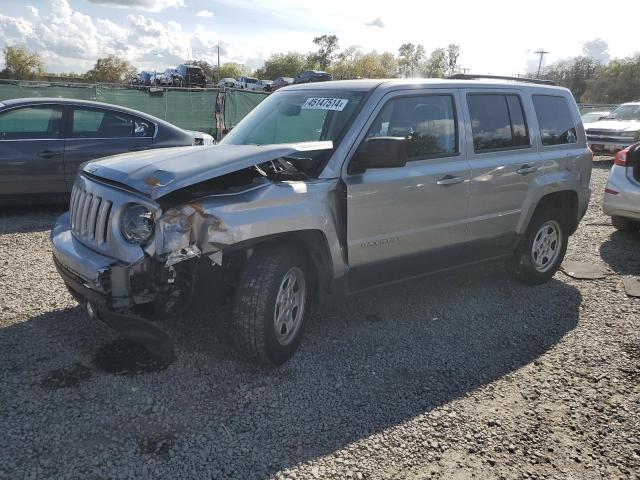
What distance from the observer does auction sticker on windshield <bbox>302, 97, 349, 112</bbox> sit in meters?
3.92

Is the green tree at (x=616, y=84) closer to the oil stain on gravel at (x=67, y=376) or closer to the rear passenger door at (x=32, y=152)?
the rear passenger door at (x=32, y=152)

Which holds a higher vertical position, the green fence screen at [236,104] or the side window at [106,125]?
the green fence screen at [236,104]

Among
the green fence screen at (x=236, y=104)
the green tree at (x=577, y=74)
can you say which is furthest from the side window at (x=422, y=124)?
the green tree at (x=577, y=74)

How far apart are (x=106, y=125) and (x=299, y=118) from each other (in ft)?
14.5

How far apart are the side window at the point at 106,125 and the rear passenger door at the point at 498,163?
5040 millimetres

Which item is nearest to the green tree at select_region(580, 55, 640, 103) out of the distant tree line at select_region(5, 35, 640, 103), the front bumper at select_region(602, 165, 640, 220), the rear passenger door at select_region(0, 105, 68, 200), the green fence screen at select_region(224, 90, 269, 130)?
the distant tree line at select_region(5, 35, 640, 103)

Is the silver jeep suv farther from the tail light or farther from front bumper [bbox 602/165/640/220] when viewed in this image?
the tail light

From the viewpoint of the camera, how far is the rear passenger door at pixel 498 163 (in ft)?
14.7

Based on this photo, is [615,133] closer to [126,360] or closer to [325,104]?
[325,104]

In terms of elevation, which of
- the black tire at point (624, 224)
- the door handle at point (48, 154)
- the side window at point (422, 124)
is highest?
the side window at point (422, 124)

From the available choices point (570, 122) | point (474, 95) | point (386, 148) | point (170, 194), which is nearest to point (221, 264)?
point (170, 194)

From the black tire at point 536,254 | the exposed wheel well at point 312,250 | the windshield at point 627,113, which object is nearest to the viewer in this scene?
the exposed wheel well at point 312,250

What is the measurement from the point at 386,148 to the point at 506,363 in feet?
5.88

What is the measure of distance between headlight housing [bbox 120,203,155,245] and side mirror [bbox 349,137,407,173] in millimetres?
1480
